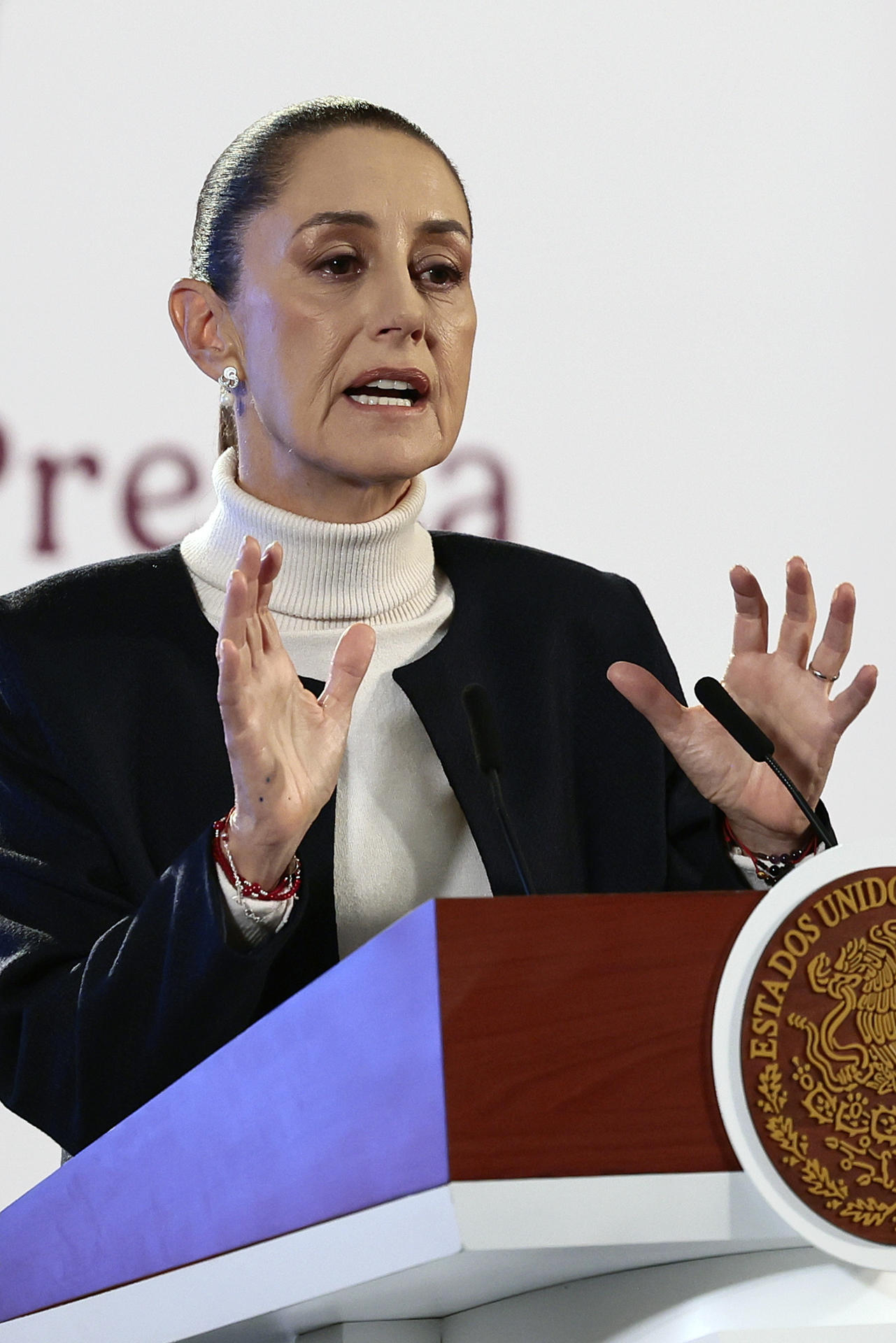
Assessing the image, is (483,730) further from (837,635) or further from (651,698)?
(837,635)

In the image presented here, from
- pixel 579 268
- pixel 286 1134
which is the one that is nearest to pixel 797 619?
pixel 286 1134

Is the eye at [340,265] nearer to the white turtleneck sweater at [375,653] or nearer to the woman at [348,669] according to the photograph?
the woman at [348,669]

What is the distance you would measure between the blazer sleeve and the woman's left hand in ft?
1.16

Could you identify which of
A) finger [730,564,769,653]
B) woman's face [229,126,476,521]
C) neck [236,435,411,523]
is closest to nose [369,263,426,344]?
woman's face [229,126,476,521]

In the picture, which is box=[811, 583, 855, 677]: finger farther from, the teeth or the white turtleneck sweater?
the teeth

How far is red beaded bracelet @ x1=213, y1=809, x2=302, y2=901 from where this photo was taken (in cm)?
123

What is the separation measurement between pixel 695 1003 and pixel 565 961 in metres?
0.07

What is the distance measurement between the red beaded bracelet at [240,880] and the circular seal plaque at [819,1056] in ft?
1.67

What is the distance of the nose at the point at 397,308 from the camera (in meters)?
1.68

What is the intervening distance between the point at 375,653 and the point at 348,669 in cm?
40

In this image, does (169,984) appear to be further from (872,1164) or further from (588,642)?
(588,642)

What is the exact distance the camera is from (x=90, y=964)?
1380mm

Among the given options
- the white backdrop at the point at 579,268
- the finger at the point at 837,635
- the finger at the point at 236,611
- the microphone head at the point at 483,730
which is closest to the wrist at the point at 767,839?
the finger at the point at 837,635

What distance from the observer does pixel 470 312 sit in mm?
1791
